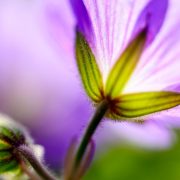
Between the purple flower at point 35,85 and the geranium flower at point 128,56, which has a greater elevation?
the geranium flower at point 128,56

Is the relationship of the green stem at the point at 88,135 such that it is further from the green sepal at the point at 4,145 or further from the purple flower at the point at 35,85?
the purple flower at the point at 35,85

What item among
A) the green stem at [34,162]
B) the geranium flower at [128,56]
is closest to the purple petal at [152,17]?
the geranium flower at [128,56]

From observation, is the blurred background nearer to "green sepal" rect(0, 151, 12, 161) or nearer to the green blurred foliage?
the green blurred foliage

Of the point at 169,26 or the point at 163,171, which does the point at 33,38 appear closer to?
the point at 163,171

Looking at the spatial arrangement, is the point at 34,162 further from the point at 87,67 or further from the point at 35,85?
the point at 35,85

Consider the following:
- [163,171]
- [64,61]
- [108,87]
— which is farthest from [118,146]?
[108,87]

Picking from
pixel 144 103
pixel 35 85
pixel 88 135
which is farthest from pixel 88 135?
pixel 35 85

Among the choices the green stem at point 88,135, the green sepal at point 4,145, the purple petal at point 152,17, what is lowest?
the green sepal at point 4,145
